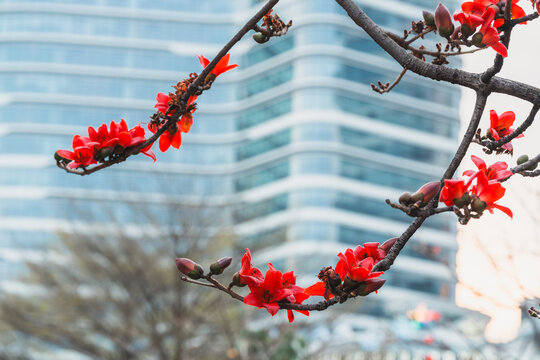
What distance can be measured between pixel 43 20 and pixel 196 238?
55.8 metres

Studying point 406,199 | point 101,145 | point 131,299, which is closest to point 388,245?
point 406,199

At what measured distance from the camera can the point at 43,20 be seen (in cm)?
6366

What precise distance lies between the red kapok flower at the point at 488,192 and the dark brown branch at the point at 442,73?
0.25 meters

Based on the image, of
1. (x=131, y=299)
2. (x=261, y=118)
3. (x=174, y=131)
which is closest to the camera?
(x=174, y=131)

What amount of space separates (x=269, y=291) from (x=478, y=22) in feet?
2.40

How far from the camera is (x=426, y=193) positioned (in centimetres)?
142

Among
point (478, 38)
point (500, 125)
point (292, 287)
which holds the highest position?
point (478, 38)

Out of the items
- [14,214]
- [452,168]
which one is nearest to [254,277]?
[452,168]

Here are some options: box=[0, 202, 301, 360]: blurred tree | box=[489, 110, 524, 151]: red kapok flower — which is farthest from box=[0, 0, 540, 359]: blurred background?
box=[489, 110, 524, 151]: red kapok flower

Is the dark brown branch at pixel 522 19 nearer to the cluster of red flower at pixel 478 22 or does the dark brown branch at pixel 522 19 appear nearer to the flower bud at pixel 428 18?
the cluster of red flower at pixel 478 22

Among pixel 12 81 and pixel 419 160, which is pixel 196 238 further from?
pixel 12 81

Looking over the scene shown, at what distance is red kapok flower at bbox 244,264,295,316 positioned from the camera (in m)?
1.45

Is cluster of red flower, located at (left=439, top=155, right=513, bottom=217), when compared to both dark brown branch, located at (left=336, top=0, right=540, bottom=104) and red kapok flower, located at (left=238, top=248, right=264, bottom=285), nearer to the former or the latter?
dark brown branch, located at (left=336, top=0, right=540, bottom=104)

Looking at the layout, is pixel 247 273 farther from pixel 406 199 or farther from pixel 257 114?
pixel 257 114
